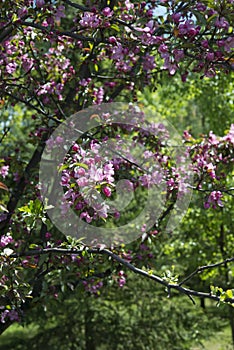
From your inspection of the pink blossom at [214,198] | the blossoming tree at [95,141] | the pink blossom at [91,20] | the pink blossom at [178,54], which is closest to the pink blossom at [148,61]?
the blossoming tree at [95,141]

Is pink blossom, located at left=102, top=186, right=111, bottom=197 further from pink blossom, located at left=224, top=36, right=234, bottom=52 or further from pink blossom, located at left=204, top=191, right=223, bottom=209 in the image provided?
pink blossom, located at left=204, top=191, right=223, bottom=209

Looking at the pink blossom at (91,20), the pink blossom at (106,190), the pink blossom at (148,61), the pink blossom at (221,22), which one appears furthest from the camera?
the pink blossom at (148,61)

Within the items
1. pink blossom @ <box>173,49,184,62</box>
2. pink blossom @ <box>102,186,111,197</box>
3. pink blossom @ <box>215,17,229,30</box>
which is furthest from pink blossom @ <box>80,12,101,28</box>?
pink blossom @ <box>102,186,111,197</box>

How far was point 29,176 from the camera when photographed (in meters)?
4.25

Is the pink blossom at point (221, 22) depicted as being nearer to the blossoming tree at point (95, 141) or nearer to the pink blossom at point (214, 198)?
the blossoming tree at point (95, 141)

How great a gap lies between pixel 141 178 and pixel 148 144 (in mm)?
797

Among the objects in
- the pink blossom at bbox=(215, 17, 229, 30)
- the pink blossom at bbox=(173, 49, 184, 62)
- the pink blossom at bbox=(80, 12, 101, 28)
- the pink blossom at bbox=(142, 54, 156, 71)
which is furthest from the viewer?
the pink blossom at bbox=(142, 54, 156, 71)

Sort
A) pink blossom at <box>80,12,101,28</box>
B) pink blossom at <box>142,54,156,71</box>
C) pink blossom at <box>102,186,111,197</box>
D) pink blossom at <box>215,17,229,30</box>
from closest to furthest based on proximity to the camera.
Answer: pink blossom at <box>102,186,111,197</box>, pink blossom at <box>215,17,229,30</box>, pink blossom at <box>80,12,101,28</box>, pink blossom at <box>142,54,156,71</box>

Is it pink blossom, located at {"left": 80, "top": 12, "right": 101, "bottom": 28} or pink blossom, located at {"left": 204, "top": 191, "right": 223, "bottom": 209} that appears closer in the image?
pink blossom, located at {"left": 80, "top": 12, "right": 101, "bottom": 28}

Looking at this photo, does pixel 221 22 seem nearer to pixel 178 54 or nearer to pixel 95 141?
pixel 178 54

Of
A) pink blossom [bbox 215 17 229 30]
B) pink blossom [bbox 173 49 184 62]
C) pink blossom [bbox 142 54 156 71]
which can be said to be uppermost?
pink blossom [bbox 142 54 156 71]

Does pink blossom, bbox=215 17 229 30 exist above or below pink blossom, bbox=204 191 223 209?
above

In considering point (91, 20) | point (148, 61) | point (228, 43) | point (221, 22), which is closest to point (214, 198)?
point (148, 61)

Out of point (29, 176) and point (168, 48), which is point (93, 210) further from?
point (29, 176)
